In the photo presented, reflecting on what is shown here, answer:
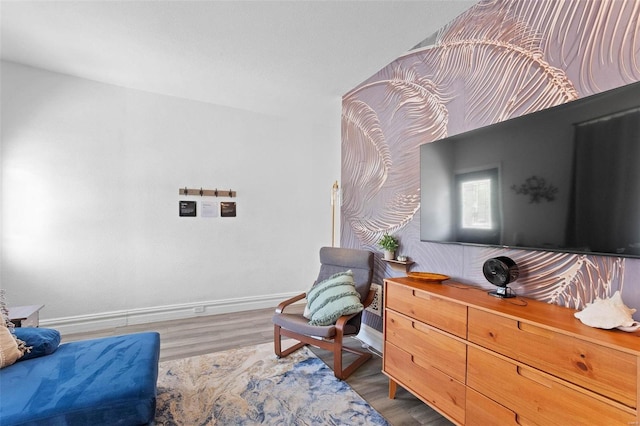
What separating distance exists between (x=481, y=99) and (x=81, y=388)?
2910 millimetres

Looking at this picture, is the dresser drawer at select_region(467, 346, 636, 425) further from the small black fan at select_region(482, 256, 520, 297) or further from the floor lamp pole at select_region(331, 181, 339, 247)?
the floor lamp pole at select_region(331, 181, 339, 247)

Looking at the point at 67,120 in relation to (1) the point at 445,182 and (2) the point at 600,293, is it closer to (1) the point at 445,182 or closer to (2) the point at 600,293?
(1) the point at 445,182

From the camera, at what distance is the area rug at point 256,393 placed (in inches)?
74.6

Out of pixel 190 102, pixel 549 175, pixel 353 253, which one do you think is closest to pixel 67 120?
pixel 190 102

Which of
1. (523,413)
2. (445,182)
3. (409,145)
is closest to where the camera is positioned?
(523,413)

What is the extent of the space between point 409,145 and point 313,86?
1465 millimetres

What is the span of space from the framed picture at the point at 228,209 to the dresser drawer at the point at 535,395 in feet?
10.8

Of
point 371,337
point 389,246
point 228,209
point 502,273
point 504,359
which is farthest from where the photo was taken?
point 228,209

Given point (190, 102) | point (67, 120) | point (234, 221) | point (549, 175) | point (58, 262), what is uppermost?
point (190, 102)

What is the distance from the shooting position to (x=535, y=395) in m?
1.27

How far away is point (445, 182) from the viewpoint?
2.14 metres

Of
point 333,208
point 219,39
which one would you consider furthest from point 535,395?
point 333,208

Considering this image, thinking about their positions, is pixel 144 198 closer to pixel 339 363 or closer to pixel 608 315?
pixel 339 363

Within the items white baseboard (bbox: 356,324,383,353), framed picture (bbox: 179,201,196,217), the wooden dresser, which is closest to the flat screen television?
the wooden dresser
